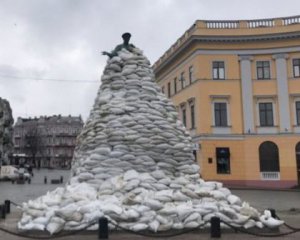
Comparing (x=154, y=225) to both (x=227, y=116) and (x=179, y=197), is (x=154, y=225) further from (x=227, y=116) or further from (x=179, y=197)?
(x=227, y=116)

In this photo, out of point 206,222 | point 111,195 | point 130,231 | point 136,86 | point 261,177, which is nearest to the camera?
point 130,231

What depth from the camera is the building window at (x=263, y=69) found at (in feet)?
118

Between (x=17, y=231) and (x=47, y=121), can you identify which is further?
(x=47, y=121)

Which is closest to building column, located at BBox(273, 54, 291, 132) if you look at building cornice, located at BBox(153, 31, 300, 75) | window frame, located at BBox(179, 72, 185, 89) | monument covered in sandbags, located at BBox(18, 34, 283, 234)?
building cornice, located at BBox(153, 31, 300, 75)

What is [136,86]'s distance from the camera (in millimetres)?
13031

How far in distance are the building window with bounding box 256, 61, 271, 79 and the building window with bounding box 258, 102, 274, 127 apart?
2222mm

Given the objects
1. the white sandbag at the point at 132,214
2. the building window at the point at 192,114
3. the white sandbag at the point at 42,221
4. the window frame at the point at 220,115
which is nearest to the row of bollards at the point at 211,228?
the white sandbag at the point at 132,214

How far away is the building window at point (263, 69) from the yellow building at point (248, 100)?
0.25ft

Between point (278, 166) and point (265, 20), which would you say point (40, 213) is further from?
point (265, 20)

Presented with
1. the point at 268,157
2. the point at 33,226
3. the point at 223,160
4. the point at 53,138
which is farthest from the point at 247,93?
the point at 53,138

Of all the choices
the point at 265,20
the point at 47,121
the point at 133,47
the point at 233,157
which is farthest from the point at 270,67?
the point at 47,121

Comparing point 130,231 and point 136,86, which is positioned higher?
point 136,86

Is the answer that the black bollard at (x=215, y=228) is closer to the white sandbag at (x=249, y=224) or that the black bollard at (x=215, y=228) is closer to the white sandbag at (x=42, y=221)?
the white sandbag at (x=249, y=224)

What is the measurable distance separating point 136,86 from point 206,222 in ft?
15.3
